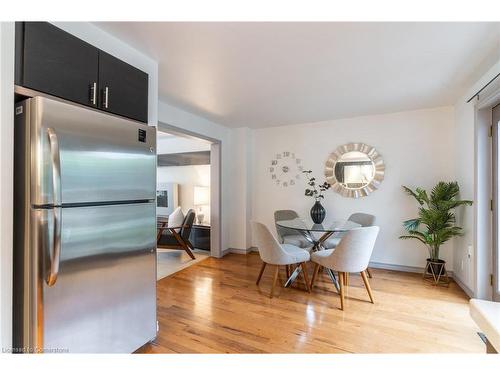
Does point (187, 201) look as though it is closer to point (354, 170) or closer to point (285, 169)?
point (285, 169)

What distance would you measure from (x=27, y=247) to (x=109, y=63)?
3.96ft

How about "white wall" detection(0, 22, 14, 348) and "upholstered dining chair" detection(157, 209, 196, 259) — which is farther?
"upholstered dining chair" detection(157, 209, 196, 259)

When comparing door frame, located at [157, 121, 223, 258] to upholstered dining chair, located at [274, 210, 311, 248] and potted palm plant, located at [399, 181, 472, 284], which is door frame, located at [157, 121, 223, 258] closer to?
upholstered dining chair, located at [274, 210, 311, 248]

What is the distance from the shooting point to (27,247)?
3.97 feet

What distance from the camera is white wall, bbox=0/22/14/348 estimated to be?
116cm

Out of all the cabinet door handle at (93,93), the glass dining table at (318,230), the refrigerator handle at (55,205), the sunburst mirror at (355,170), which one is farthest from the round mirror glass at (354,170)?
the refrigerator handle at (55,205)

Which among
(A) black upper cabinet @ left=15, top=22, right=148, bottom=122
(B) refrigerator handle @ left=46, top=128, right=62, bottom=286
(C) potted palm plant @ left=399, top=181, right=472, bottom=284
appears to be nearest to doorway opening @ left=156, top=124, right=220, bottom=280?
(A) black upper cabinet @ left=15, top=22, right=148, bottom=122

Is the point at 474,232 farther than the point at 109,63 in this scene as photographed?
Yes

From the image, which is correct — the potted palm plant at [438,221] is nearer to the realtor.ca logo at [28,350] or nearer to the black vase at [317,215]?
the black vase at [317,215]

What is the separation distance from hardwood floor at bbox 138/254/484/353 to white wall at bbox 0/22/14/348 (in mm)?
951

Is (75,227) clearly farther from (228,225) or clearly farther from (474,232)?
(474,232)

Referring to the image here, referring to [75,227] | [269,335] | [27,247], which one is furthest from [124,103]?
[269,335]

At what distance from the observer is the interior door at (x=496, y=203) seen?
240 centimetres
